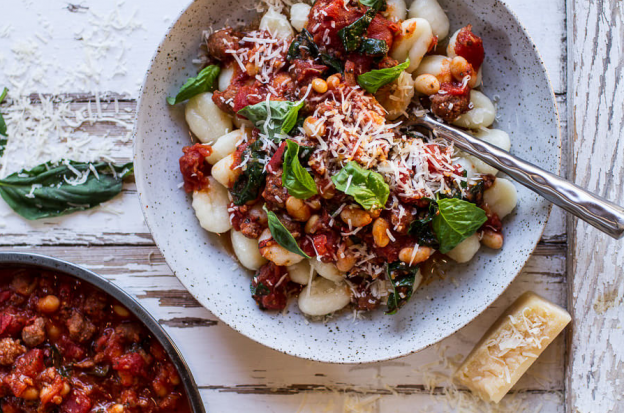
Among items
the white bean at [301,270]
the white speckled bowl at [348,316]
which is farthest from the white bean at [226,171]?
the white bean at [301,270]

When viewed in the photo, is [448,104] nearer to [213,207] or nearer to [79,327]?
[213,207]

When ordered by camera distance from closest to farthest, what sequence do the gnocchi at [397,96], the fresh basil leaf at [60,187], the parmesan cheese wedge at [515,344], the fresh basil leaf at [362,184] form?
1. the fresh basil leaf at [362,184]
2. the gnocchi at [397,96]
3. the parmesan cheese wedge at [515,344]
4. the fresh basil leaf at [60,187]

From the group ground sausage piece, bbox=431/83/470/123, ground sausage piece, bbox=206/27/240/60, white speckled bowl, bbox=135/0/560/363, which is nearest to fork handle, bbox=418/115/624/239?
ground sausage piece, bbox=431/83/470/123

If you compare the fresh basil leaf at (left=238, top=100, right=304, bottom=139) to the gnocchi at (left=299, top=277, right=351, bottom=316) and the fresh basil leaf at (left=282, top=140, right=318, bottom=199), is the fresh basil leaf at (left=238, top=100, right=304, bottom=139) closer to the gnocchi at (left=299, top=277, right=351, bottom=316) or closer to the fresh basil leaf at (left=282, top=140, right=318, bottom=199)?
the fresh basil leaf at (left=282, top=140, right=318, bottom=199)

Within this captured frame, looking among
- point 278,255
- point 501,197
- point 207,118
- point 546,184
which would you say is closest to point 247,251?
point 278,255

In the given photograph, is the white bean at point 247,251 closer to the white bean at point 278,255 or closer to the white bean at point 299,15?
the white bean at point 278,255

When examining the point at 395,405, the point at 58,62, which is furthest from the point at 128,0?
the point at 395,405
